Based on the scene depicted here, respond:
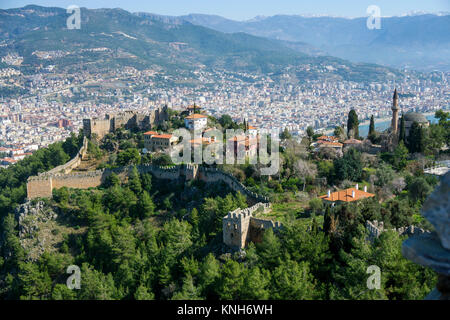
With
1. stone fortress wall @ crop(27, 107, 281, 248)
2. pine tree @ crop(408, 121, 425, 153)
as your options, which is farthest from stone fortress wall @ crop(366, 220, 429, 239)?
pine tree @ crop(408, 121, 425, 153)

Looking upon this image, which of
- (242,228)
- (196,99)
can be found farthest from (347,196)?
(196,99)

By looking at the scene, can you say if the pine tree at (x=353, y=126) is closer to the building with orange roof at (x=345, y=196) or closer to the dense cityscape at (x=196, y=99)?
the building with orange roof at (x=345, y=196)

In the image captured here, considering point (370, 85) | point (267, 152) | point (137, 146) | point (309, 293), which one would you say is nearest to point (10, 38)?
point (370, 85)

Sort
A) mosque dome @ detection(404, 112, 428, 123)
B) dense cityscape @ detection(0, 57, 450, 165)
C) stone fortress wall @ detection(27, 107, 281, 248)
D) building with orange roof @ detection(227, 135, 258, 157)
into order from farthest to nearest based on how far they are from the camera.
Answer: dense cityscape @ detection(0, 57, 450, 165)
mosque dome @ detection(404, 112, 428, 123)
building with orange roof @ detection(227, 135, 258, 157)
stone fortress wall @ detection(27, 107, 281, 248)

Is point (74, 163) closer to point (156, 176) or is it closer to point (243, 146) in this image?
point (156, 176)

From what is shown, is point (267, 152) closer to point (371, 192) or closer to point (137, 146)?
point (371, 192)

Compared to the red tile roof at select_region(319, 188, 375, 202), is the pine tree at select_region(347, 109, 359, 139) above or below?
above

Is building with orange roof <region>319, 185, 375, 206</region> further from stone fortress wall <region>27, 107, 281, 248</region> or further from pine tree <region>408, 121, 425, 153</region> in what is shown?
pine tree <region>408, 121, 425, 153</region>
